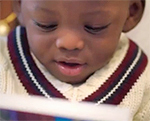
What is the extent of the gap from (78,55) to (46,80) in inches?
4.3

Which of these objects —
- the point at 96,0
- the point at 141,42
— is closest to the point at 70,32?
the point at 96,0

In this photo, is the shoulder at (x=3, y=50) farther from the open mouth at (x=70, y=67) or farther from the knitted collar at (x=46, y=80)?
the open mouth at (x=70, y=67)

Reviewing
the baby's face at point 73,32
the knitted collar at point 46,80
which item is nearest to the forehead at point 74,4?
the baby's face at point 73,32

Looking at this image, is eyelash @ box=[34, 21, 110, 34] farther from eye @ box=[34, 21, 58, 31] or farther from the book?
the book

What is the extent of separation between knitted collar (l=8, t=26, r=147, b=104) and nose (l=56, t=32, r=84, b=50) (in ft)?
0.40

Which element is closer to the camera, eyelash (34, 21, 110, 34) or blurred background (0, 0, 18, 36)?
eyelash (34, 21, 110, 34)

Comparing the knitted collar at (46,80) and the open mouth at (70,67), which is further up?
the open mouth at (70,67)

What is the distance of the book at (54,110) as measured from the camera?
386mm

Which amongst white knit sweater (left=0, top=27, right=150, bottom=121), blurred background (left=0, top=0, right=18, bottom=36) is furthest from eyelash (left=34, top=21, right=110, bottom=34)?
blurred background (left=0, top=0, right=18, bottom=36)

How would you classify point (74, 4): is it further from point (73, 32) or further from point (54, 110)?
point (54, 110)

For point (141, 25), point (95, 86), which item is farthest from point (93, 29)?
point (141, 25)

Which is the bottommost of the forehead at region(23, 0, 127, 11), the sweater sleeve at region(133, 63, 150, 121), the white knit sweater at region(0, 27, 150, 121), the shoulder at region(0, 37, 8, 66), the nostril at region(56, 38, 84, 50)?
the sweater sleeve at region(133, 63, 150, 121)

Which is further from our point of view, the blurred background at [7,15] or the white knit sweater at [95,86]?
the blurred background at [7,15]

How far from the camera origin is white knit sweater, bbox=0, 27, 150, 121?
0.61 meters
